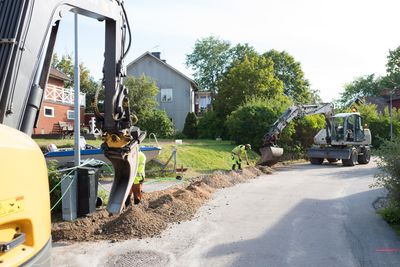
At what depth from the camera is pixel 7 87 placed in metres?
4.06

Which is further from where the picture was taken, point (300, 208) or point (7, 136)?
point (300, 208)

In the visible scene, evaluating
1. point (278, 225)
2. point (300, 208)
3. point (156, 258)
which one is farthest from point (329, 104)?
point (156, 258)

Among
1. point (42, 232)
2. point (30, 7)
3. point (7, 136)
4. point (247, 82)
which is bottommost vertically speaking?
point (42, 232)

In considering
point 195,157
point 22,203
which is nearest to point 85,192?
point 22,203

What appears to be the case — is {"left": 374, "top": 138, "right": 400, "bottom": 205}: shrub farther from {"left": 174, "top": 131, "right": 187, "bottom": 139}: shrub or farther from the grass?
{"left": 174, "top": 131, "right": 187, "bottom": 139}: shrub

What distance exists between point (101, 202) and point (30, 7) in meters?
7.16

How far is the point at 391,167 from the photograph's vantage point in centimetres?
939

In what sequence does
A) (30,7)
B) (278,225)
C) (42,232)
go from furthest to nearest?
(278,225)
(30,7)
(42,232)

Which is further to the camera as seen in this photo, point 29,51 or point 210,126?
point 210,126

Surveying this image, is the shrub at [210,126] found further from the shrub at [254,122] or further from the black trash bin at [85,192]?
the black trash bin at [85,192]

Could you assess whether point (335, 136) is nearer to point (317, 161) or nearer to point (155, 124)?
point (317, 161)

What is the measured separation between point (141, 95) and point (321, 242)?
115 feet

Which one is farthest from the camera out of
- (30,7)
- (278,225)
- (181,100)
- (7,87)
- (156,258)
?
(181,100)

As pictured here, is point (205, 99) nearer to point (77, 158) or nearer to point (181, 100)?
point (181, 100)
